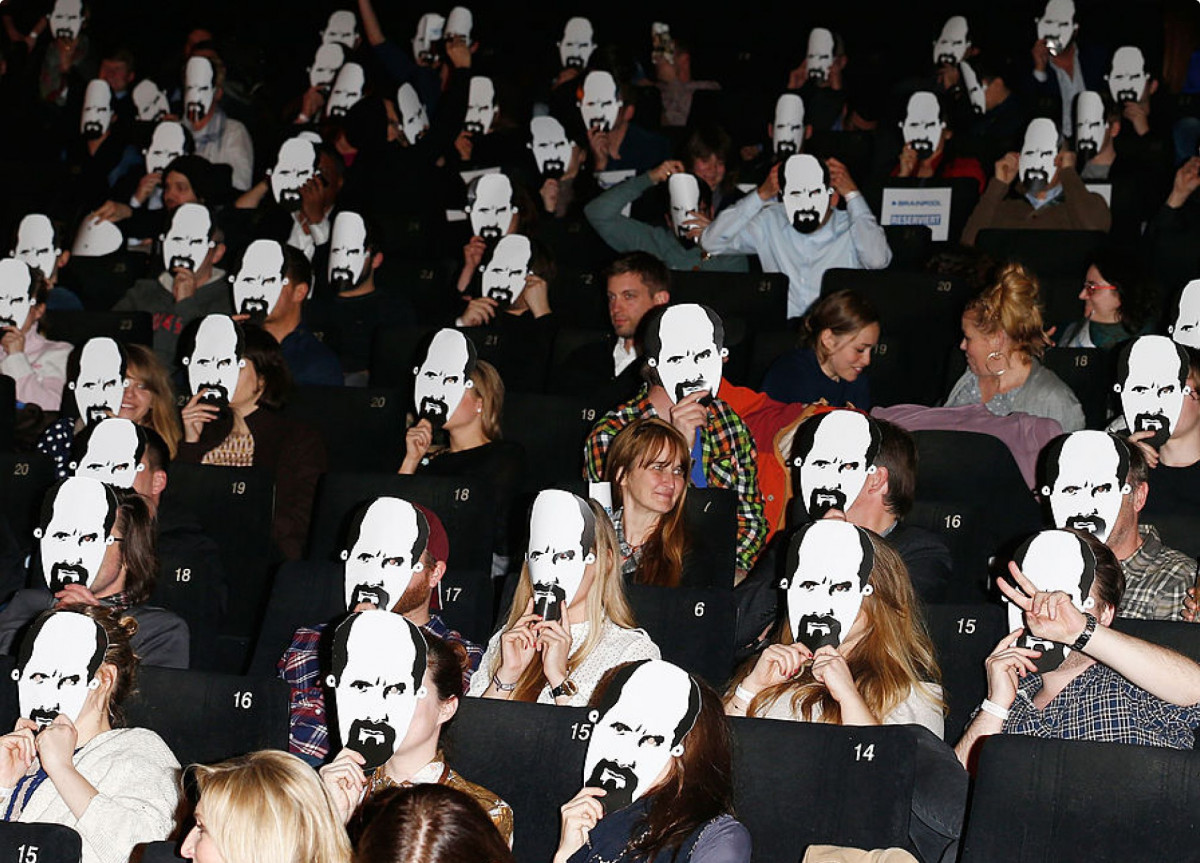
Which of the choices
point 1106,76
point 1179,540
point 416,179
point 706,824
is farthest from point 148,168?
point 706,824

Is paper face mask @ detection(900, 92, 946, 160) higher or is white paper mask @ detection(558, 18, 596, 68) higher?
white paper mask @ detection(558, 18, 596, 68)

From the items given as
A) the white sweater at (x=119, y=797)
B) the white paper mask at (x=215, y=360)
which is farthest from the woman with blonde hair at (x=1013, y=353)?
the white sweater at (x=119, y=797)

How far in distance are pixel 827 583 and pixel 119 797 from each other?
4.69ft

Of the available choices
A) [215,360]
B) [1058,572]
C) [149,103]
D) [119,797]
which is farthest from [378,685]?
[149,103]

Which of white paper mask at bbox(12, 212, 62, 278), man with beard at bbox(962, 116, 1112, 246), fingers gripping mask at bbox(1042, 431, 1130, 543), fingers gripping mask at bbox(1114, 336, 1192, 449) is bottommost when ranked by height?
fingers gripping mask at bbox(1042, 431, 1130, 543)

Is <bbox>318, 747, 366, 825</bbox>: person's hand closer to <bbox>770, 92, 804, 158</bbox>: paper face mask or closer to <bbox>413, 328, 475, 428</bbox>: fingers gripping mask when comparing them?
<bbox>413, 328, 475, 428</bbox>: fingers gripping mask

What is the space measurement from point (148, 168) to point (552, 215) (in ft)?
5.93

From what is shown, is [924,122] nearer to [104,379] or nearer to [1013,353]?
[1013,353]

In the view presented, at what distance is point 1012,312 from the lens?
539cm

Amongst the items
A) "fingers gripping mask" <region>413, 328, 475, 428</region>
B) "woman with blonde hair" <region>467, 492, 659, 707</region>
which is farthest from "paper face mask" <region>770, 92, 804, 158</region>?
"woman with blonde hair" <region>467, 492, 659, 707</region>

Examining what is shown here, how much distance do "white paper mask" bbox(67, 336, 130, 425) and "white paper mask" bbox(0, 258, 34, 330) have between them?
0.91 meters

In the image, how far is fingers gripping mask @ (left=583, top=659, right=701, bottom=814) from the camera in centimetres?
322

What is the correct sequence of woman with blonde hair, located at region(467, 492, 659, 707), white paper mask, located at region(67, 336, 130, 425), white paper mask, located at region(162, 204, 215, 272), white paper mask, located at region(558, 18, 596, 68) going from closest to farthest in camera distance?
1. woman with blonde hair, located at region(467, 492, 659, 707)
2. white paper mask, located at region(67, 336, 130, 425)
3. white paper mask, located at region(162, 204, 215, 272)
4. white paper mask, located at region(558, 18, 596, 68)

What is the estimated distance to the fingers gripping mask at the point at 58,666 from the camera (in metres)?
3.57
